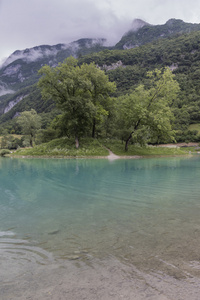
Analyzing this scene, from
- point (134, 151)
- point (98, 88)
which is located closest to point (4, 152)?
point (98, 88)

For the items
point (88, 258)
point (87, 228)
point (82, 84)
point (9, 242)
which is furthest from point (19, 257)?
point (82, 84)

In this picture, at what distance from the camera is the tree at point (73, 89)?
132ft

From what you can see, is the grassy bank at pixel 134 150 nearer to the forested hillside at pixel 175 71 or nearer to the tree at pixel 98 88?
the tree at pixel 98 88

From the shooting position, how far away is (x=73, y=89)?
138 feet

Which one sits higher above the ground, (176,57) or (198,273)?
(176,57)

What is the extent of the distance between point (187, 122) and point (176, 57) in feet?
313

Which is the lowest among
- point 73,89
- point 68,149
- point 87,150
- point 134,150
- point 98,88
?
point 134,150

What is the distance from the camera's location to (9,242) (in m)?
5.50

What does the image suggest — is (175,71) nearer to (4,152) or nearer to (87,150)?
(87,150)

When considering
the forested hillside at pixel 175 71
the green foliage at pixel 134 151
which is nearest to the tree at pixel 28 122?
the green foliage at pixel 134 151

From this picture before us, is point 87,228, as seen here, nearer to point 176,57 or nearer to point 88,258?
point 88,258

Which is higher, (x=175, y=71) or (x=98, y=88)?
(x=175, y=71)

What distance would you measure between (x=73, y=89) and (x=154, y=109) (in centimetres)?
1693

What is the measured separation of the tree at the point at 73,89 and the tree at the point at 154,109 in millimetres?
7895
